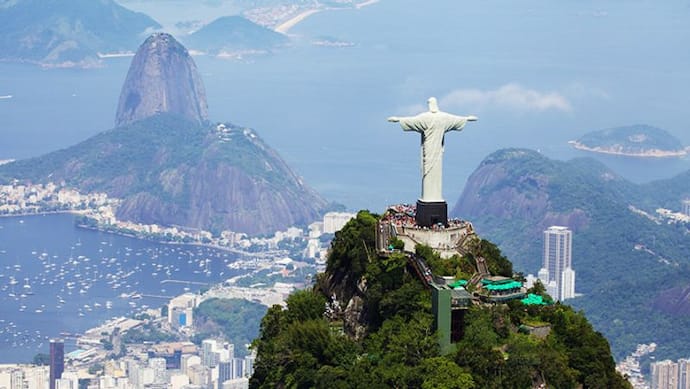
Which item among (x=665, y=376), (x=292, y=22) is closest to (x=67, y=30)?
(x=292, y=22)

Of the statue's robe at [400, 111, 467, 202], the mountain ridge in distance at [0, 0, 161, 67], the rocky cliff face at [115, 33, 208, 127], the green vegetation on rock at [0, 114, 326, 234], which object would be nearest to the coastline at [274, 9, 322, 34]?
the mountain ridge in distance at [0, 0, 161, 67]

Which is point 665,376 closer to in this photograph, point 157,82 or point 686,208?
point 686,208

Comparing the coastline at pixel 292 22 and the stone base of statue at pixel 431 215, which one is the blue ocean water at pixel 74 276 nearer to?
the stone base of statue at pixel 431 215

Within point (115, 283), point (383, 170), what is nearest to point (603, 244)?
point (115, 283)

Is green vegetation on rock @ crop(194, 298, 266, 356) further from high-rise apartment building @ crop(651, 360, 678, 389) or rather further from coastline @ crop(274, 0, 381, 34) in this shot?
coastline @ crop(274, 0, 381, 34)

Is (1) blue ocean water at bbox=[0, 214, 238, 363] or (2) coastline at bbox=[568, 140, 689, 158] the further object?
(2) coastline at bbox=[568, 140, 689, 158]

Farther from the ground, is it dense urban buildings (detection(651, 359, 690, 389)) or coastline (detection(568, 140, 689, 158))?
coastline (detection(568, 140, 689, 158))
